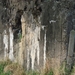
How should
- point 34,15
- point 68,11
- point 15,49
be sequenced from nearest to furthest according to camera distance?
point 68,11 → point 34,15 → point 15,49

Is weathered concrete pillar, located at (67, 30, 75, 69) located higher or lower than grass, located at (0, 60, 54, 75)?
higher

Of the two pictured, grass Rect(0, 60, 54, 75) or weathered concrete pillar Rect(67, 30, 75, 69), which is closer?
weathered concrete pillar Rect(67, 30, 75, 69)

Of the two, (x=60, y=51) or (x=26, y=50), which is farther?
(x=26, y=50)

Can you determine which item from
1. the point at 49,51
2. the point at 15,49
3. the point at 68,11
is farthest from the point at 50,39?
the point at 15,49

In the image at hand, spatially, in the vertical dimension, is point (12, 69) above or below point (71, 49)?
below

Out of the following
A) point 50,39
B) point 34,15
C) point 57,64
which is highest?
point 34,15

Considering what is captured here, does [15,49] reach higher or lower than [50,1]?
lower

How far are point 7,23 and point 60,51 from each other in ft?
8.57

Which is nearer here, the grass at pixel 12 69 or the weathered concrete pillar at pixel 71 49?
the weathered concrete pillar at pixel 71 49

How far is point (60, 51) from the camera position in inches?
379

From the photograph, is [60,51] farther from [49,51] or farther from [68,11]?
[68,11]

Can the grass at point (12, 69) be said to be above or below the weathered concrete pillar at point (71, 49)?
below

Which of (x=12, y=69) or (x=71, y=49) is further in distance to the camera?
(x=12, y=69)

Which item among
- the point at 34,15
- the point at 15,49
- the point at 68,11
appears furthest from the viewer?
the point at 15,49
